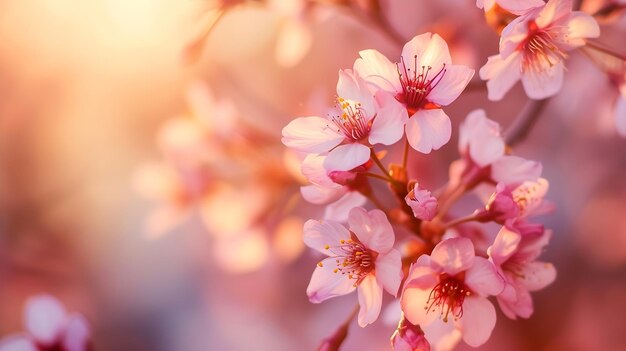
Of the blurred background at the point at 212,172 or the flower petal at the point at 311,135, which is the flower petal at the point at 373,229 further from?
the blurred background at the point at 212,172

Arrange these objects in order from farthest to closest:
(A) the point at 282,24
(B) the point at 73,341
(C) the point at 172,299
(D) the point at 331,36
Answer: (C) the point at 172,299, (D) the point at 331,36, (A) the point at 282,24, (B) the point at 73,341

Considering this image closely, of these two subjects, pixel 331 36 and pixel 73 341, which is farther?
pixel 331 36

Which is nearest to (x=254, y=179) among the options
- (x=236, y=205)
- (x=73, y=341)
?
(x=236, y=205)

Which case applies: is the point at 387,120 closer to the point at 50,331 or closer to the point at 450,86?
the point at 450,86

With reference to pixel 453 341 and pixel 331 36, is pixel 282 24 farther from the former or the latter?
pixel 453 341

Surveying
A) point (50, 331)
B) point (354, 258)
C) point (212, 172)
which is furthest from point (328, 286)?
point (212, 172)

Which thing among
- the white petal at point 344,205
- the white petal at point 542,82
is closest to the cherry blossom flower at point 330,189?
the white petal at point 344,205
